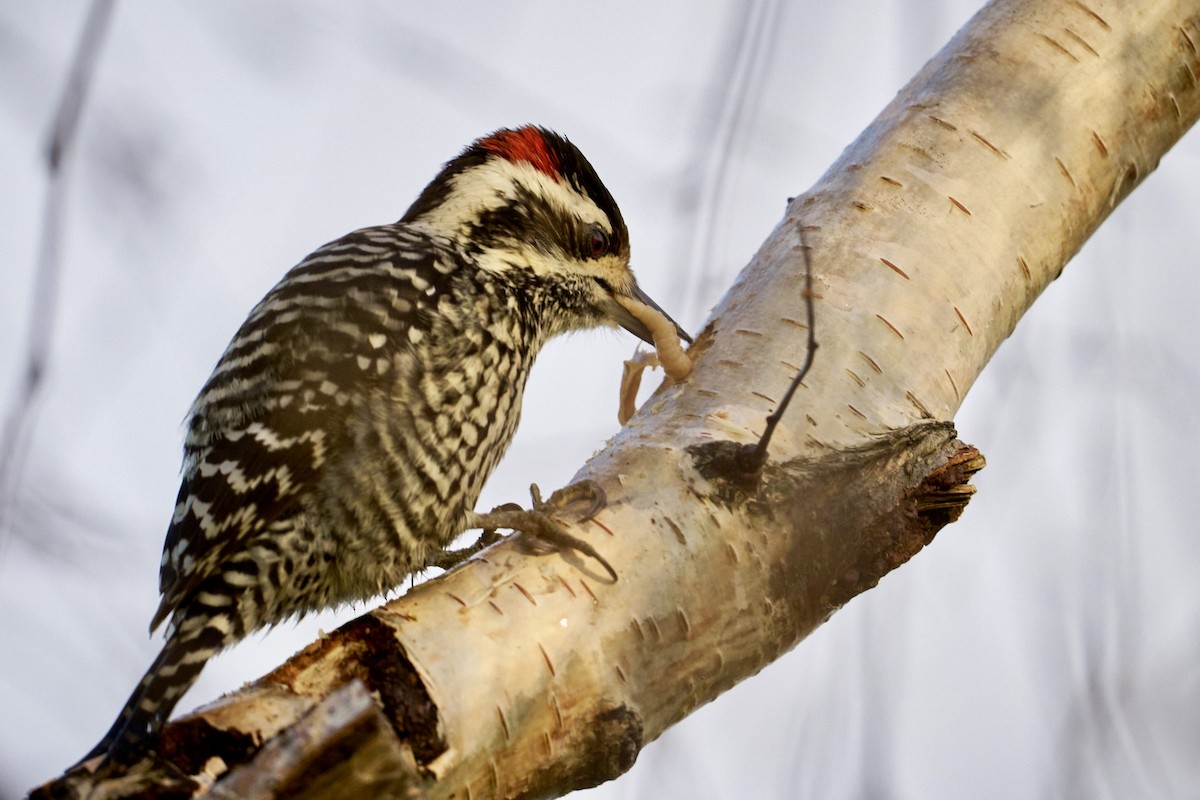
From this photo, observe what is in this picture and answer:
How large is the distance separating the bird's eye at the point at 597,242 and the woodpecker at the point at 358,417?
44 millimetres

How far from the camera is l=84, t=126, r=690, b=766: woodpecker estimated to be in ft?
9.10

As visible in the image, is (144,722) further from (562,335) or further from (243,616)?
(562,335)

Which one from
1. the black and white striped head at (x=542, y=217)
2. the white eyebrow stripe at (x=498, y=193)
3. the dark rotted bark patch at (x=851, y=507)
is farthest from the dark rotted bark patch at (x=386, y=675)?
the white eyebrow stripe at (x=498, y=193)

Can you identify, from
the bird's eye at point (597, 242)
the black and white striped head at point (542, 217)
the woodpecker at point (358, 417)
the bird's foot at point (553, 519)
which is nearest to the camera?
the bird's foot at point (553, 519)

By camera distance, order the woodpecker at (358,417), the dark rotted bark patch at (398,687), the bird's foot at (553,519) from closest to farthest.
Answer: the dark rotted bark patch at (398,687)
the bird's foot at (553,519)
the woodpecker at (358,417)

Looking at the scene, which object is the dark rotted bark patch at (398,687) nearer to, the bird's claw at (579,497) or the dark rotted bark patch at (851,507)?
the bird's claw at (579,497)

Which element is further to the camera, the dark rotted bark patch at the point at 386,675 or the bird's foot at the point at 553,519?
the bird's foot at the point at 553,519

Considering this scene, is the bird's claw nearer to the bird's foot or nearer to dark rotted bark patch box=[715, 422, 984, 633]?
the bird's foot

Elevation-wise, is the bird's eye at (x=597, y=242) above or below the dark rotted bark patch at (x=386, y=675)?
above

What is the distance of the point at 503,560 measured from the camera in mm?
2275

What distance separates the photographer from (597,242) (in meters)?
3.82

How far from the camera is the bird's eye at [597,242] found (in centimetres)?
380

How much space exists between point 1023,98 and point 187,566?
2.27 m

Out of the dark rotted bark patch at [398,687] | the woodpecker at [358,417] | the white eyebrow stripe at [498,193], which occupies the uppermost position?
the white eyebrow stripe at [498,193]
